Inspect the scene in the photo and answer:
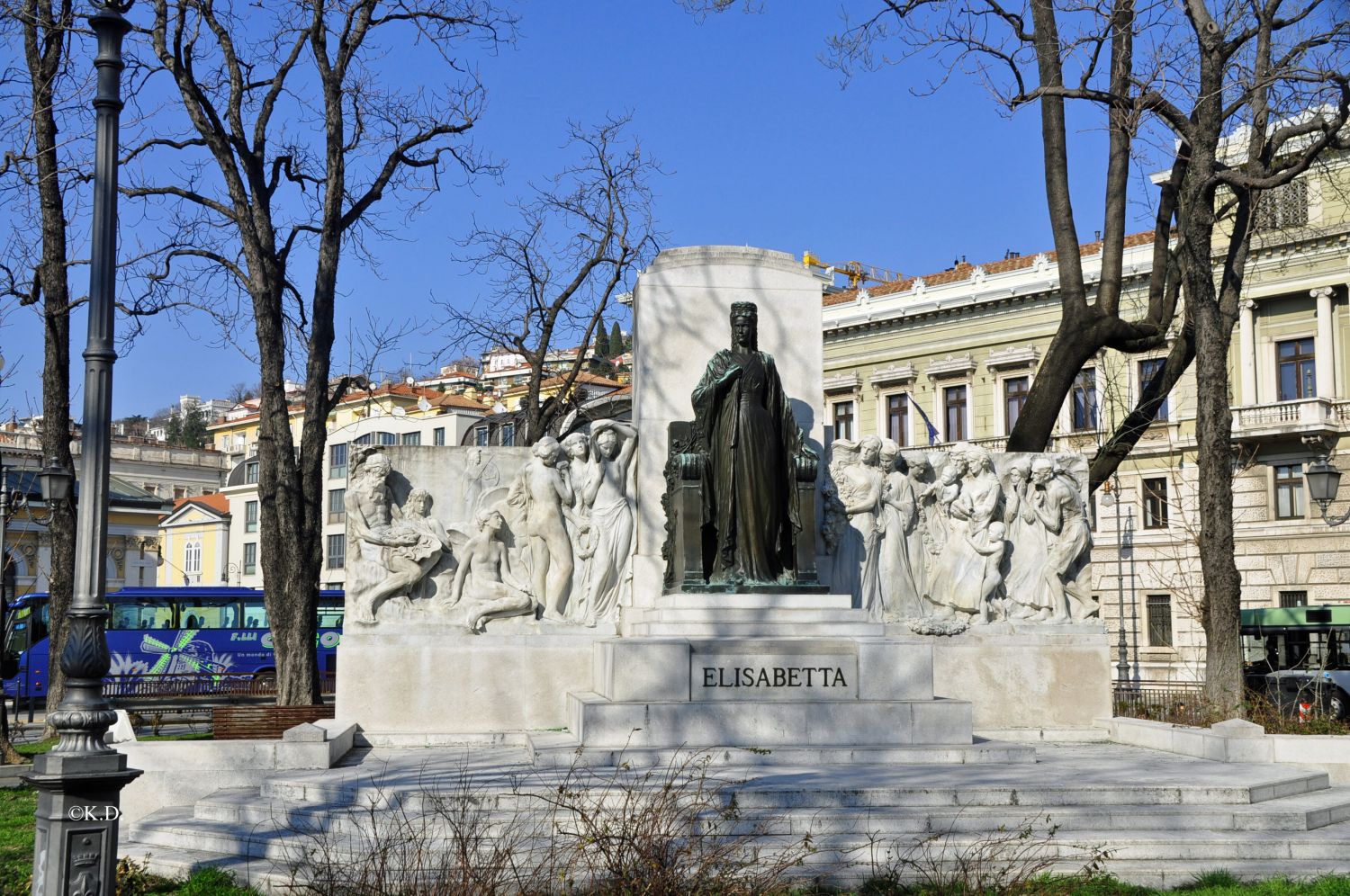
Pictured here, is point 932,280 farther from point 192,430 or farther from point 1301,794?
point 192,430

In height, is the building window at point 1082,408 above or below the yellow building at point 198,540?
above

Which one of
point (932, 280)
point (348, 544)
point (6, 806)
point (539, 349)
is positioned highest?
point (932, 280)

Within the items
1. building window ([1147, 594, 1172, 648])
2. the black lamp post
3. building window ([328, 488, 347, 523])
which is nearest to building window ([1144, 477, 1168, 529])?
building window ([1147, 594, 1172, 648])

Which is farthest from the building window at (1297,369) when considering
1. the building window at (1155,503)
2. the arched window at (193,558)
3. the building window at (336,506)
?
the arched window at (193,558)

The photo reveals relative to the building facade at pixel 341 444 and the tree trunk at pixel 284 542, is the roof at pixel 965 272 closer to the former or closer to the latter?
the building facade at pixel 341 444

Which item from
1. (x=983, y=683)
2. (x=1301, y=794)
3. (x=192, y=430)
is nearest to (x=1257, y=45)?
(x=983, y=683)

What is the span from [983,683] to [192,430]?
127538 millimetres

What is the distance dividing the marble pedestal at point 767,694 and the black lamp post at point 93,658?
521cm

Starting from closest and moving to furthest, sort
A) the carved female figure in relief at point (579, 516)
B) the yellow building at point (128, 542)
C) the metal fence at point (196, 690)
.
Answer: the carved female figure in relief at point (579, 516) < the metal fence at point (196, 690) < the yellow building at point (128, 542)

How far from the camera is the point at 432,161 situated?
2314cm

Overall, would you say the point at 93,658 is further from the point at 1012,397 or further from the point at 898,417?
the point at 898,417

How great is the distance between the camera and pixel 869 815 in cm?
1057

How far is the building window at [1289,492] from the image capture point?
44250 mm

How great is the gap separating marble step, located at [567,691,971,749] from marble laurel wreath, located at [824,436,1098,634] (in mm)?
2878
